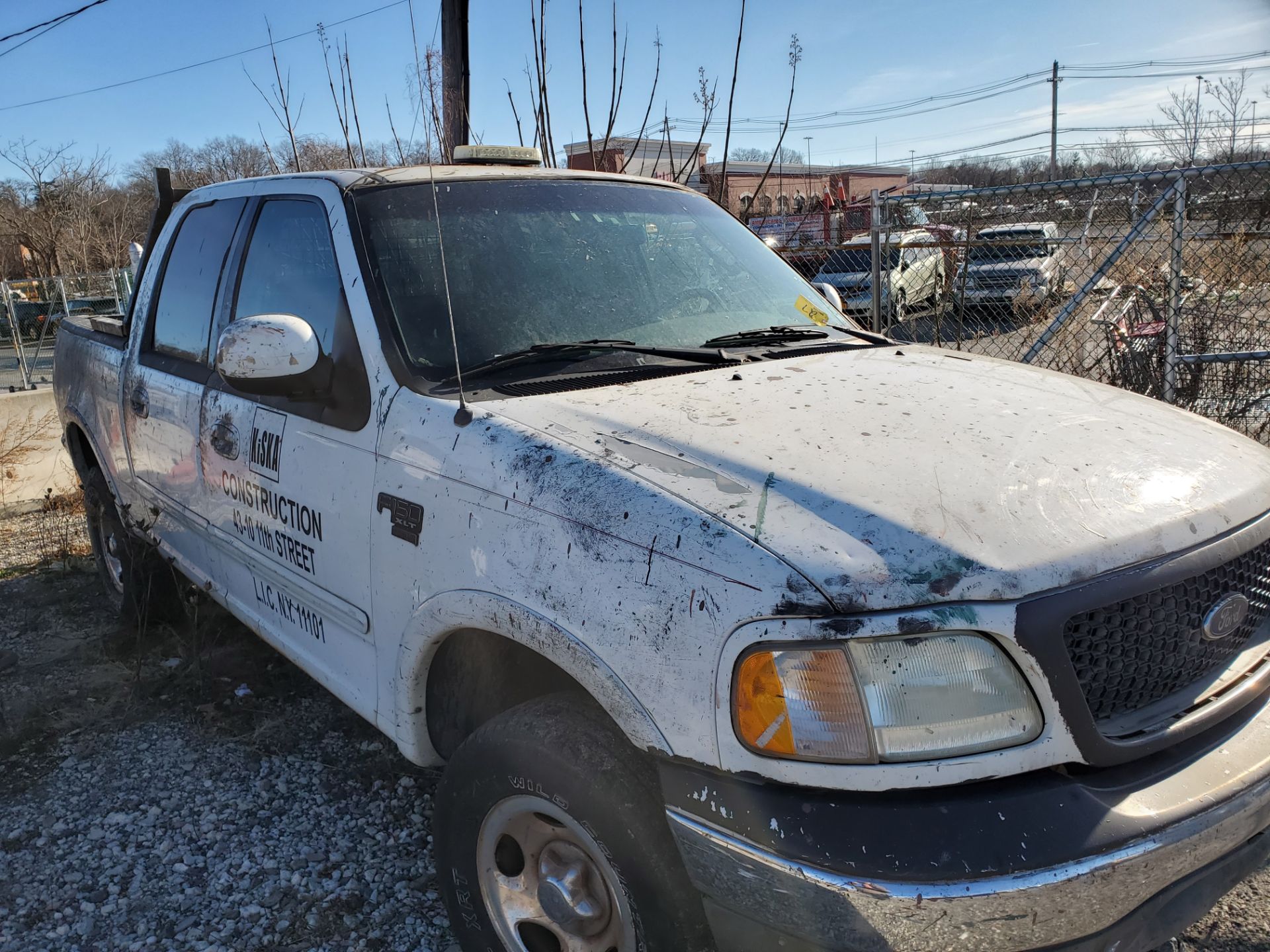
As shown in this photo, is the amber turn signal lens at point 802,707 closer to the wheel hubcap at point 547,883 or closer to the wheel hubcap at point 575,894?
the wheel hubcap at point 547,883

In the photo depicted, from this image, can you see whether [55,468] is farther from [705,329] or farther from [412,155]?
[705,329]

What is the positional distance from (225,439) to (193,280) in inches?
35.9

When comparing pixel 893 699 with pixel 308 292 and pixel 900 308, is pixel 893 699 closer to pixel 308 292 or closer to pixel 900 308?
pixel 308 292

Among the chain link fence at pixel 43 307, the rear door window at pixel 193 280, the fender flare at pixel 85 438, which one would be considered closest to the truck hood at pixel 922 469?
the rear door window at pixel 193 280

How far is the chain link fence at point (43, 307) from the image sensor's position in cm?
1538

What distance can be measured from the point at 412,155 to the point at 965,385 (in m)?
6.39

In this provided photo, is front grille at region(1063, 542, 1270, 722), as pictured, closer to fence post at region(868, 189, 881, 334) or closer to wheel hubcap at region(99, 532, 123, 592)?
fence post at region(868, 189, 881, 334)

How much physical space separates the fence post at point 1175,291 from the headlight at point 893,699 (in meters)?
4.78

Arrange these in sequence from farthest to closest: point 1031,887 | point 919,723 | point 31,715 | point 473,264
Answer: point 31,715 → point 473,264 → point 919,723 → point 1031,887

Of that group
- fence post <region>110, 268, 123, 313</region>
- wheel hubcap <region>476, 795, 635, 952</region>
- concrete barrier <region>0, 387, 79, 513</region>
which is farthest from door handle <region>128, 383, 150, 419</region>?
fence post <region>110, 268, 123, 313</region>

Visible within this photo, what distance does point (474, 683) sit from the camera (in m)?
2.31

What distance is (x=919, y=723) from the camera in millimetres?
1516

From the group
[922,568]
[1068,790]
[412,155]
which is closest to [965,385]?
[922,568]

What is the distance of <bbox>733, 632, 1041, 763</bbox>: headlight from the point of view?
4.96 ft
